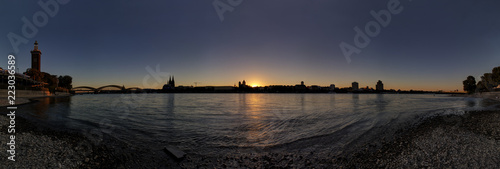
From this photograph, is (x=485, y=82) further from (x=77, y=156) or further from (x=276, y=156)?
(x=77, y=156)

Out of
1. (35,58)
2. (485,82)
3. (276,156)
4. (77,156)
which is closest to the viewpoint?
(77,156)

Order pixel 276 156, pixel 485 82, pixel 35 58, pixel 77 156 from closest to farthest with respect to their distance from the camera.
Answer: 1. pixel 77 156
2. pixel 276 156
3. pixel 485 82
4. pixel 35 58

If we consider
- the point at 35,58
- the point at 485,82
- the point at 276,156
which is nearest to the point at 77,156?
the point at 276,156

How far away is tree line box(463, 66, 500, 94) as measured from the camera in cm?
10609

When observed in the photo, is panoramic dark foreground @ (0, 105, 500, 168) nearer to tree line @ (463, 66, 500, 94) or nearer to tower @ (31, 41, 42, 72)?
tree line @ (463, 66, 500, 94)

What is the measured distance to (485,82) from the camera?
129000mm

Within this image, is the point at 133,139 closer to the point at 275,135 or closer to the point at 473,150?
the point at 275,135

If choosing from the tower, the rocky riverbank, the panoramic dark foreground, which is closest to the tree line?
the panoramic dark foreground

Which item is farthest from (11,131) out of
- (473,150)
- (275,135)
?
(473,150)

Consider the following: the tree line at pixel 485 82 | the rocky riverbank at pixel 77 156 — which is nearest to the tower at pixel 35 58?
the rocky riverbank at pixel 77 156

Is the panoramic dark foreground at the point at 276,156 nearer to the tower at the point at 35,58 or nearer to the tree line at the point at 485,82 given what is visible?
the tree line at the point at 485,82

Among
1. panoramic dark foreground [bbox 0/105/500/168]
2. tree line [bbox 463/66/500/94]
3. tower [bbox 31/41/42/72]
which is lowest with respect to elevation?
panoramic dark foreground [bbox 0/105/500/168]

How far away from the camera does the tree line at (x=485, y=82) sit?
348 ft

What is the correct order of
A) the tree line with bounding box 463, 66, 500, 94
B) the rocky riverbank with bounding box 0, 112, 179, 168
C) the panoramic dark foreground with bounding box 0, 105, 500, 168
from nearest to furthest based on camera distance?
the rocky riverbank with bounding box 0, 112, 179, 168 < the panoramic dark foreground with bounding box 0, 105, 500, 168 < the tree line with bounding box 463, 66, 500, 94
